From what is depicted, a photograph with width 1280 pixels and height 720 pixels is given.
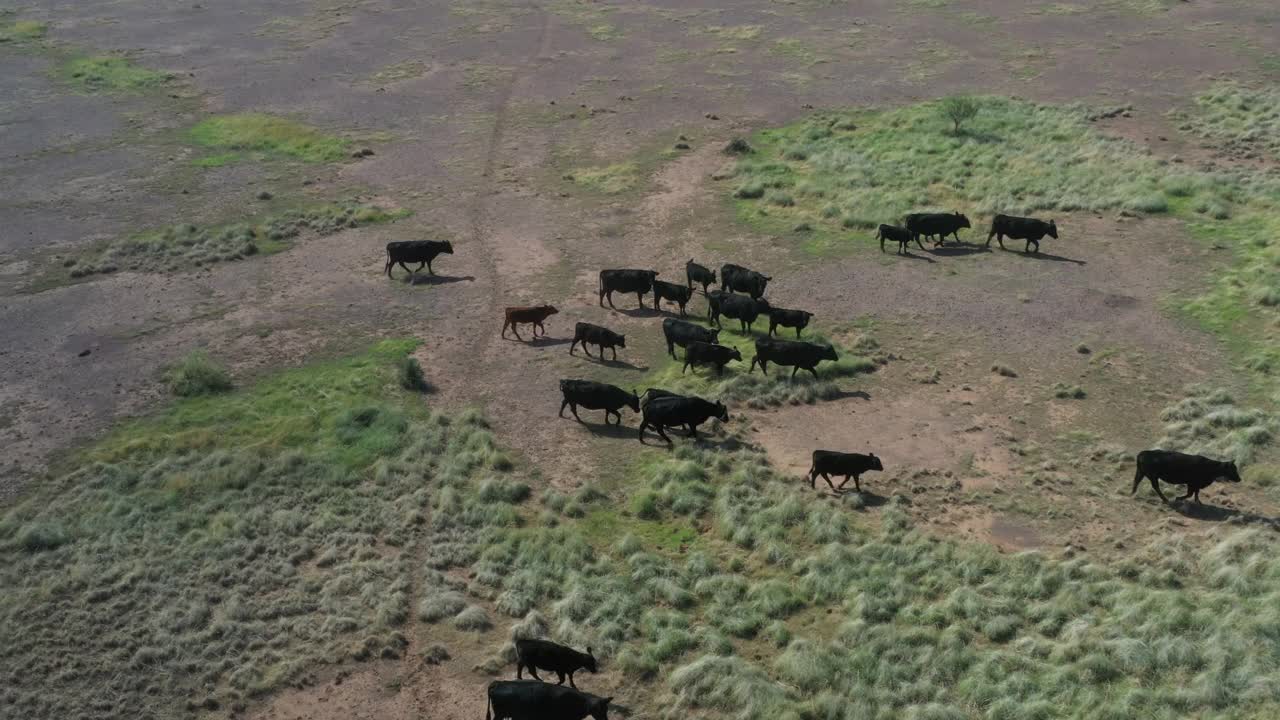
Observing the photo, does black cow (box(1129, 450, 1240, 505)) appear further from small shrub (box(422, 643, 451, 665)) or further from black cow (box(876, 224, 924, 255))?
black cow (box(876, 224, 924, 255))

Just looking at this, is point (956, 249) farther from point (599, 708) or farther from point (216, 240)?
point (216, 240)

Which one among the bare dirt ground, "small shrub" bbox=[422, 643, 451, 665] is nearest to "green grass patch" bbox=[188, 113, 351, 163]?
the bare dirt ground

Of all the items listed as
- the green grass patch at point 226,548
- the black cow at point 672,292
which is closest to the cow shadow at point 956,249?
the black cow at point 672,292

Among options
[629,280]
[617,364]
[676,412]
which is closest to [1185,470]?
[676,412]

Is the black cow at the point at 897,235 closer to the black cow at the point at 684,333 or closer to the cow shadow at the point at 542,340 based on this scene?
the black cow at the point at 684,333

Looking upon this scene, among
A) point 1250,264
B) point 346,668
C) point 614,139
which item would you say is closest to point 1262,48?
point 1250,264

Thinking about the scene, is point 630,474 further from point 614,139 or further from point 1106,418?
point 614,139
